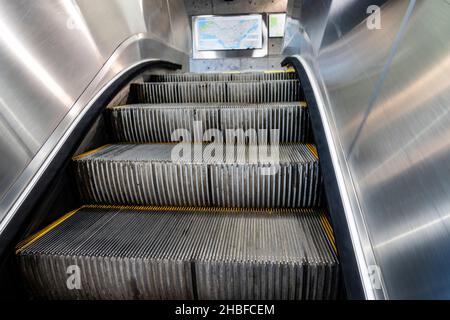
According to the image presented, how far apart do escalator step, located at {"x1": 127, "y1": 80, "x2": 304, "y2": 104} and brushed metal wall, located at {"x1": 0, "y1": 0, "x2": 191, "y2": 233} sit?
1.05 ft

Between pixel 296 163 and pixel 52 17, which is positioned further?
pixel 52 17

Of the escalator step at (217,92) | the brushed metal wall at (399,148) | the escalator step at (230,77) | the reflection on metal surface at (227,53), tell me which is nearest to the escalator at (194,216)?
the brushed metal wall at (399,148)

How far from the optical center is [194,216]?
4.53 ft

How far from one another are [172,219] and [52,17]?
1451 mm

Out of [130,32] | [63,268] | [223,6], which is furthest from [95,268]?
[223,6]

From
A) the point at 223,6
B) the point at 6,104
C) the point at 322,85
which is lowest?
the point at 6,104

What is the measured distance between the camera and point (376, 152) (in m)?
0.92

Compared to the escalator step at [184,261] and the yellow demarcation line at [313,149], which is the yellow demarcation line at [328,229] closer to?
the escalator step at [184,261]

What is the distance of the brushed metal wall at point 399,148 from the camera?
633 millimetres

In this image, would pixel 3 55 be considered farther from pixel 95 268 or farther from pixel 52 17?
pixel 95 268

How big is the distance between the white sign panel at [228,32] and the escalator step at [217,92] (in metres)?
6.17

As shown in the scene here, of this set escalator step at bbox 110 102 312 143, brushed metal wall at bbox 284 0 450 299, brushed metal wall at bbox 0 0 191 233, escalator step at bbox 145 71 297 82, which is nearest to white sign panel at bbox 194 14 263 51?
escalator step at bbox 145 71 297 82

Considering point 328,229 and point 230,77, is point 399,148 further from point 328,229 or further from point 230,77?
point 230,77

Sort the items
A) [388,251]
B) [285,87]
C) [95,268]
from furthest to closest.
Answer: [285,87] → [95,268] → [388,251]
